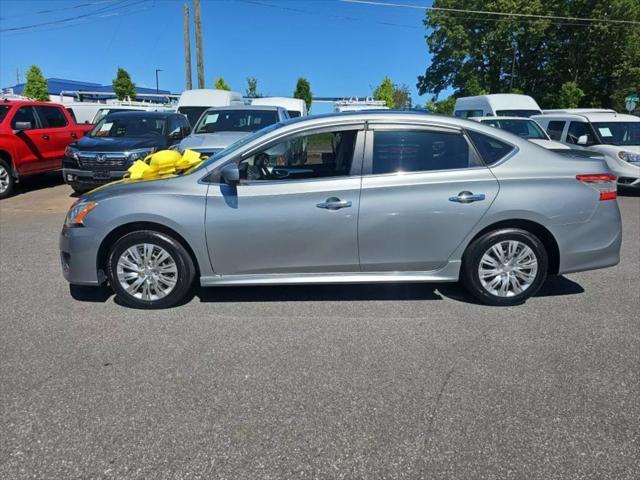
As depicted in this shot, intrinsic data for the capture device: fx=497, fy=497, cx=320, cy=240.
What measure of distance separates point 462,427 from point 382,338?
3.77 feet

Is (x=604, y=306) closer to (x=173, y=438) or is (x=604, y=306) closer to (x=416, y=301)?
(x=416, y=301)

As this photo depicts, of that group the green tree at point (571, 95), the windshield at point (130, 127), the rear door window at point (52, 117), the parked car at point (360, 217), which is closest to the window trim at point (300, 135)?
the parked car at point (360, 217)

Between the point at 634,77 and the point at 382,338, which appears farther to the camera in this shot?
the point at 634,77

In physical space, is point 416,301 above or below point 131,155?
below

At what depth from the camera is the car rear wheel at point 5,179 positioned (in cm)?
1006

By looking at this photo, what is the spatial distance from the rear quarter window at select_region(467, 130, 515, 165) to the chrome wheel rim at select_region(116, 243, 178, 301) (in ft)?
9.18

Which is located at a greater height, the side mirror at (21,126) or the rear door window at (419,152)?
the side mirror at (21,126)

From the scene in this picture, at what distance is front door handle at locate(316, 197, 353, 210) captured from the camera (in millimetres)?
4074

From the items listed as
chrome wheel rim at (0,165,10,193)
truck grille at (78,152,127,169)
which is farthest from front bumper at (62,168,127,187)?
chrome wheel rim at (0,165,10,193)

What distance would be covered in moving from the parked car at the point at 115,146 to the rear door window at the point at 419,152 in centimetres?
641

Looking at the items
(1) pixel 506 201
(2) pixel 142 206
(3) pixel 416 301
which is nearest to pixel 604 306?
(1) pixel 506 201

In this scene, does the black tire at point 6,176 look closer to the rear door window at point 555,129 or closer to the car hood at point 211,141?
the car hood at point 211,141

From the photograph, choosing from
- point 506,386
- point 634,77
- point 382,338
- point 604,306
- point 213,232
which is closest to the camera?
point 506,386

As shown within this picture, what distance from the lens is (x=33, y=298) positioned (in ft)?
15.3
